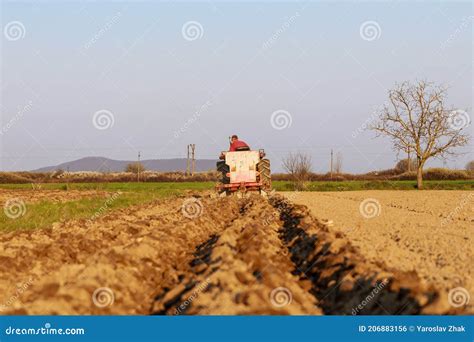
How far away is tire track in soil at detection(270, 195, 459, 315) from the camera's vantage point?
5.58 m

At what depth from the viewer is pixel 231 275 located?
241 inches

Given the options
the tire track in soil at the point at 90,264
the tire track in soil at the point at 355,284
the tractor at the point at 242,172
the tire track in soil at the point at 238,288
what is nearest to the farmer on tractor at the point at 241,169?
the tractor at the point at 242,172

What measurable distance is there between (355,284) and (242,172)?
597 inches

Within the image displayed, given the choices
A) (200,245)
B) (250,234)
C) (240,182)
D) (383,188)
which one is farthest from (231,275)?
(383,188)

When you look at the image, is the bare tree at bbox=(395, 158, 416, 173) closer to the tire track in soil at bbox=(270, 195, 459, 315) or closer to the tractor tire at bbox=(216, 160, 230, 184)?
the tractor tire at bbox=(216, 160, 230, 184)

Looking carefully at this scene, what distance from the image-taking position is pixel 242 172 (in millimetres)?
21531

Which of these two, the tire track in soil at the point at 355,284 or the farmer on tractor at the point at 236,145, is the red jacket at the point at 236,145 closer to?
the farmer on tractor at the point at 236,145

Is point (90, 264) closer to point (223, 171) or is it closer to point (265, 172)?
point (223, 171)

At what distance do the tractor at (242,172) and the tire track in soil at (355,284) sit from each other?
1191 cm

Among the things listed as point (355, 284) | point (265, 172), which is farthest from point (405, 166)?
point (355, 284)

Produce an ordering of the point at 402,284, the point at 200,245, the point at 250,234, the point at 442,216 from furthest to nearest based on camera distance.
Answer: the point at 442,216, the point at 200,245, the point at 250,234, the point at 402,284

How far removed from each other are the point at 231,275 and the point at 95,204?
15504mm

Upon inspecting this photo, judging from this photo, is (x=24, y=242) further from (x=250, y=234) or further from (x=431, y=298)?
(x=431, y=298)

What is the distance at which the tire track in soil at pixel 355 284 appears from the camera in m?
5.58
